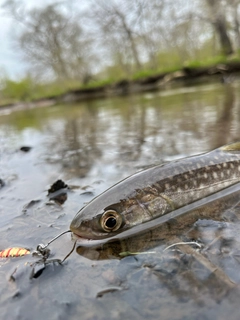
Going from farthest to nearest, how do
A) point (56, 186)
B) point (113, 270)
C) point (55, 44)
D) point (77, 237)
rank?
Answer: point (55, 44), point (56, 186), point (77, 237), point (113, 270)

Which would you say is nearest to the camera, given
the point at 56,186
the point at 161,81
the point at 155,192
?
the point at 155,192

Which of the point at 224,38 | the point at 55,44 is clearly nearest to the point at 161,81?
the point at 224,38

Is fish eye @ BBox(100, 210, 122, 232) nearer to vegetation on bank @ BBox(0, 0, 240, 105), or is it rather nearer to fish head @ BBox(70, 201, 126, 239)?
fish head @ BBox(70, 201, 126, 239)

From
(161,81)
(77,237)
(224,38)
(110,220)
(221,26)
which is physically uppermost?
(221,26)

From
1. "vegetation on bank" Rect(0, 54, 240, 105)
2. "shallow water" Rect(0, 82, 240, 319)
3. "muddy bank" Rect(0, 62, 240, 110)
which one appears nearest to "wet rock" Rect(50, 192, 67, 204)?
"shallow water" Rect(0, 82, 240, 319)

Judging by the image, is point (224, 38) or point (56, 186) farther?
point (224, 38)

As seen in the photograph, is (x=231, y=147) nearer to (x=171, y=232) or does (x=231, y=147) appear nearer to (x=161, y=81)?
(x=171, y=232)

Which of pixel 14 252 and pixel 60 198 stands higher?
pixel 14 252

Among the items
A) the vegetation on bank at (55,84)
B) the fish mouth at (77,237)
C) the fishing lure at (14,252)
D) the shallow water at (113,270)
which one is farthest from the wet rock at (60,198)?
the vegetation on bank at (55,84)

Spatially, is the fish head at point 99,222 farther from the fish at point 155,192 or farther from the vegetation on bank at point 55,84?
the vegetation on bank at point 55,84
